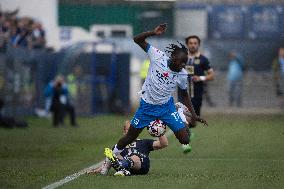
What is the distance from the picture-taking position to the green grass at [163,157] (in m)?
15.2

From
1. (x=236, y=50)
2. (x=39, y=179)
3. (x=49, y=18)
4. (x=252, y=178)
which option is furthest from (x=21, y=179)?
(x=236, y=50)

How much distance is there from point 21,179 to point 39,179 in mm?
264

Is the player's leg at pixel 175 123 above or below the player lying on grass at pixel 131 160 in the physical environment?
above

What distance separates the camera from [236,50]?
4472cm

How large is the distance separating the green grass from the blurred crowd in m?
3.57

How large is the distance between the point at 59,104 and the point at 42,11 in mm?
10124

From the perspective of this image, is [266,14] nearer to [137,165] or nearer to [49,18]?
[49,18]

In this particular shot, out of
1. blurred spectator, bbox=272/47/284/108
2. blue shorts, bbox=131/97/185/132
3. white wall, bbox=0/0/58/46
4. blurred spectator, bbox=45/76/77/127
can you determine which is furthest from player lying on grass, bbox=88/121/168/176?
white wall, bbox=0/0/58/46

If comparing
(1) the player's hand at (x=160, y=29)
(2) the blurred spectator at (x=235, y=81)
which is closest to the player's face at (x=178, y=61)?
(1) the player's hand at (x=160, y=29)

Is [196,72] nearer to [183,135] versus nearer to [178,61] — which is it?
[183,135]

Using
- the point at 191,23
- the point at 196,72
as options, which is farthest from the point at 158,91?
the point at 191,23

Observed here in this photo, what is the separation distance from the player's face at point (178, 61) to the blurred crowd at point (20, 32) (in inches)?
682

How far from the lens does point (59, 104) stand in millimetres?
32250

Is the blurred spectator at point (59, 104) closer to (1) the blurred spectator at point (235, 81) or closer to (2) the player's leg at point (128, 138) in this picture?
(1) the blurred spectator at point (235, 81)
